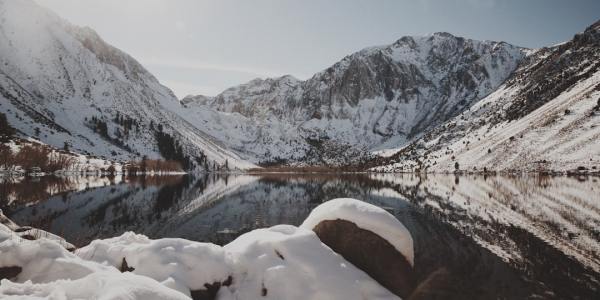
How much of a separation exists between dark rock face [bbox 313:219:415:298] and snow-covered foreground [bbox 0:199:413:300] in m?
0.32

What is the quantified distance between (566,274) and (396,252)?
504 inches

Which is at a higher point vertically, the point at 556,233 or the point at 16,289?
the point at 16,289

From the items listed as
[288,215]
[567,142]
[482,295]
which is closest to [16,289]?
[482,295]

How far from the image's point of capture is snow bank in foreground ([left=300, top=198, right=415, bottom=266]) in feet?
50.4

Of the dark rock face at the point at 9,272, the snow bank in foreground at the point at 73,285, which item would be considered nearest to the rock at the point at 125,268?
the snow bank in foreground at the point at 73,285

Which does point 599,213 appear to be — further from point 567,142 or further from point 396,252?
point 567,142

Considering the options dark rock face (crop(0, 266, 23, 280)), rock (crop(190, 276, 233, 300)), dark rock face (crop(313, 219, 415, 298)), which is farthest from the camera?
dark rock face (crop(313, 219, 415, 298))

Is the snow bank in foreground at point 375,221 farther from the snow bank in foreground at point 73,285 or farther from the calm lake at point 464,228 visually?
the snow bank in foreground at point 73,285

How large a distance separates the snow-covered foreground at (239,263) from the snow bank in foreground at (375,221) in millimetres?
42

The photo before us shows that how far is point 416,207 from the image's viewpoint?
54.8 meters

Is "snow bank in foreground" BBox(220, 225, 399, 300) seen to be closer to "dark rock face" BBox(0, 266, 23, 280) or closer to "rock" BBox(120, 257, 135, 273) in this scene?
"rock" BBox(120, 257, 135, 273)

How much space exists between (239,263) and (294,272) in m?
2.28

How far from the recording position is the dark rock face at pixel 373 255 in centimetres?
1458

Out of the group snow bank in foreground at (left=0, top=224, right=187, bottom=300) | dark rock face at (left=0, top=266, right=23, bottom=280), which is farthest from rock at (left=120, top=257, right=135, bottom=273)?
dark rock face at (left=0, top=266, right=23, bottom=280)
